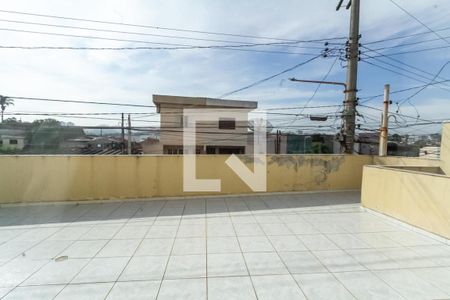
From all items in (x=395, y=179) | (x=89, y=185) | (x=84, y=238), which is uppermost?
(x=395, y=179)

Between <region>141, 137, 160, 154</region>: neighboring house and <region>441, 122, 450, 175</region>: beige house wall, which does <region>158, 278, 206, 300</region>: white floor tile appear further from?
<region>141, 137, 160, 154</region>: neighboring house

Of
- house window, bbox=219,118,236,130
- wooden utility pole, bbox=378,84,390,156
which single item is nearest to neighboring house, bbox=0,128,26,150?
house window, bbox=219,118,236,130

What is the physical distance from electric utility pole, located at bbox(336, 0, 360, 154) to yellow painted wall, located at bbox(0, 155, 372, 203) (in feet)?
3.31

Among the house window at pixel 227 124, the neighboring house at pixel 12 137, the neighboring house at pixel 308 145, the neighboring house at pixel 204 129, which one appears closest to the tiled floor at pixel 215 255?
the neighboring house at pixel 12 137

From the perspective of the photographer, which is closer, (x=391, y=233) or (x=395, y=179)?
(x=391, y=233)

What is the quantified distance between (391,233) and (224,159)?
3.54 metres

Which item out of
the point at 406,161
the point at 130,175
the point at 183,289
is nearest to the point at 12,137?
the point at 130,175

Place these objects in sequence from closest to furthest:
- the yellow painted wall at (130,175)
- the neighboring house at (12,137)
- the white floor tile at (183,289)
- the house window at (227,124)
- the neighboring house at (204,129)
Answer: the white floor tile at (183,289)
the yellow painted wall at (130,175)
the neighboring house at (12,137)
the neighboring house at (204,129)
the house window at (227,124)

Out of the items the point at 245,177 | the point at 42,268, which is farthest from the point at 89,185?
the point at 245,177

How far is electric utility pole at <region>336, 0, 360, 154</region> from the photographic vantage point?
23.5 feet

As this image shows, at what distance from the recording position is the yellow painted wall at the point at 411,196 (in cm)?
338

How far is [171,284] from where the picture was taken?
7.61 feet

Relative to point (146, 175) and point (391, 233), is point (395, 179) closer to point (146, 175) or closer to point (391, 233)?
point (391, 233)

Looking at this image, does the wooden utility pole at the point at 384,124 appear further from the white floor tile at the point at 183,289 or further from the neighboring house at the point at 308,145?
the neighboring house at the point at 308,145
